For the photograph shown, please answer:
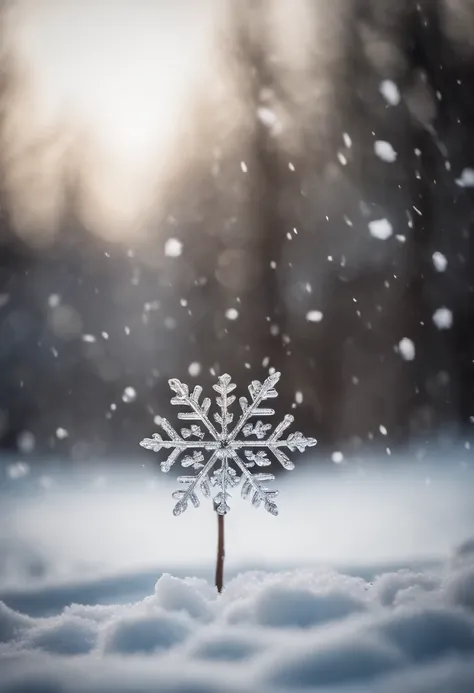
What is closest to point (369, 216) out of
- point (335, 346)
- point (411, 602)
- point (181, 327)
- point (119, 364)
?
point (335, 346)

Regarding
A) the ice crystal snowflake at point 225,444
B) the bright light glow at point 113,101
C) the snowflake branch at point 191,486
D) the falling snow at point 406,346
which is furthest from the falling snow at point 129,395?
the falling snow at point 406,346

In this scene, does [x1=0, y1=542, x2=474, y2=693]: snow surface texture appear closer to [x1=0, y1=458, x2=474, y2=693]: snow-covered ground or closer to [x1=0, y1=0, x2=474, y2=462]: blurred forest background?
[x1=0, y1=458, x2=474, y2=693]: snow-covered ground

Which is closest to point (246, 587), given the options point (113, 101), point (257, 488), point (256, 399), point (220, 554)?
point (220, 554)

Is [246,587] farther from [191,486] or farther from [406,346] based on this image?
[406,346]

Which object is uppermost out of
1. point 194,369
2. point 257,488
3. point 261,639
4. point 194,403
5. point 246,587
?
point 194,369

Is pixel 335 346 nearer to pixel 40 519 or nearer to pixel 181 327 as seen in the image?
pixel 181 327

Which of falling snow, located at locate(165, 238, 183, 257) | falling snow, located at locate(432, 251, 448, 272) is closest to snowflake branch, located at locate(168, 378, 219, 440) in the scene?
falling snow, located at locate(165, 238, 183, 257)
